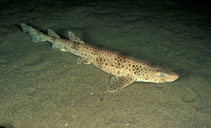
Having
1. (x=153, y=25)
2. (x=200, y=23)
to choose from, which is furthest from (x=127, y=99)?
(x=200, y=23)

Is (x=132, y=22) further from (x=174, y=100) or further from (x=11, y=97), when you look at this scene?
(x=11, y=97)

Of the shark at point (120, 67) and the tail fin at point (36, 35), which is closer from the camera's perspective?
the shark at point (120, 67)

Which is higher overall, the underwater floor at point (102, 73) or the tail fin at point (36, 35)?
the tail fin at point (36, 35)

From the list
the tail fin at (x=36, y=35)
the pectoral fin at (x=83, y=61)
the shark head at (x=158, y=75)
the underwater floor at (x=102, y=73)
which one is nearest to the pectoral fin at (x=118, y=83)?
the underwater floor at (x=102, y=73)

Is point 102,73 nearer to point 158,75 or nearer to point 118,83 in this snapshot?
point 118,83

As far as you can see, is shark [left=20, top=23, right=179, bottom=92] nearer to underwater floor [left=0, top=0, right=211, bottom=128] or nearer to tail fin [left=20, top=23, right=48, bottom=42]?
underwater floor [left=0, top=0, right=211, bottom=128]

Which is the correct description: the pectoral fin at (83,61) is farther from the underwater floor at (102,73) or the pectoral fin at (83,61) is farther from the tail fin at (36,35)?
the tail fin at (36,35)

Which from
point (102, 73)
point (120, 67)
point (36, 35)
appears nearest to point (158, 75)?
point (120, 67)

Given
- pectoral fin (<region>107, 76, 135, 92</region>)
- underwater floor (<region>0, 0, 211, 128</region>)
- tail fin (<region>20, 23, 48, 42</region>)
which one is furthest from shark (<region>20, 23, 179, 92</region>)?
tail fin (<region>20, 23, 48, 42</region>)
